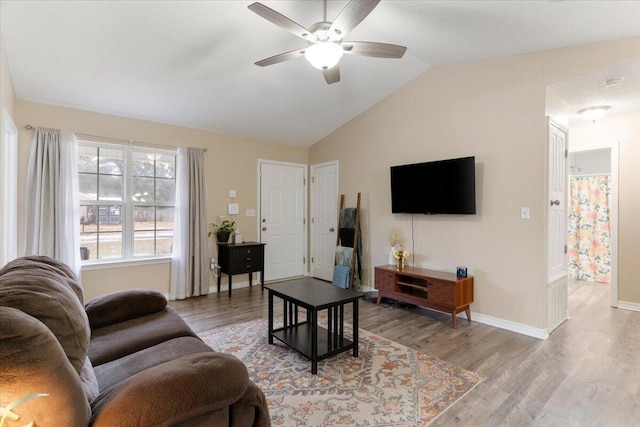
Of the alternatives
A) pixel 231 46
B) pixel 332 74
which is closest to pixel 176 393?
pixel 332 74

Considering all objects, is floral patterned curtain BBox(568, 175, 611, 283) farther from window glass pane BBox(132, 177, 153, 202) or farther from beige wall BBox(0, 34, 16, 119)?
beige wall BBox(0, 34, 16, 119)

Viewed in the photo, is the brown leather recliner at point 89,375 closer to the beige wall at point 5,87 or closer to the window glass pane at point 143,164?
the beige wall at point 5,87

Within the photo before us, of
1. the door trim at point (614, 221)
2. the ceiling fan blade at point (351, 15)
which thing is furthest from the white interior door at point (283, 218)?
the door trim at point (614, 221)

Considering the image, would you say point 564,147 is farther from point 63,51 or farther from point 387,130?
point 63,51

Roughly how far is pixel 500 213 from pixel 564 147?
3.43ft

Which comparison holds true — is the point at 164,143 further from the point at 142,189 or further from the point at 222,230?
the point at 222,230

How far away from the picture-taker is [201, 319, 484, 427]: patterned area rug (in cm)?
197

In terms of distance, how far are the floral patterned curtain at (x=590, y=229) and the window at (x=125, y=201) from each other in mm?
6418

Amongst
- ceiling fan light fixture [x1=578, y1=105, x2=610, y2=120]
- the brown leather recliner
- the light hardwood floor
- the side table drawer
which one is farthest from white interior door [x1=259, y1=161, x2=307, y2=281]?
ceiling fan light fixture [x1=578, y1=105, x2=610, y2=120]

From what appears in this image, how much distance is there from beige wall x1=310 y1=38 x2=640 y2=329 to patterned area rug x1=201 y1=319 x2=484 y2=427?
4.36ft

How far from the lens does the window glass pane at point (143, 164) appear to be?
4.22m

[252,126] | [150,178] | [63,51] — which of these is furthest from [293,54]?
[150,178]

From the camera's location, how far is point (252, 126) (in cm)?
478

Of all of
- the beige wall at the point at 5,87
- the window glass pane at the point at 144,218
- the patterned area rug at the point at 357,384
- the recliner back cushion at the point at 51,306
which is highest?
the beige wall at the point at 5,87
